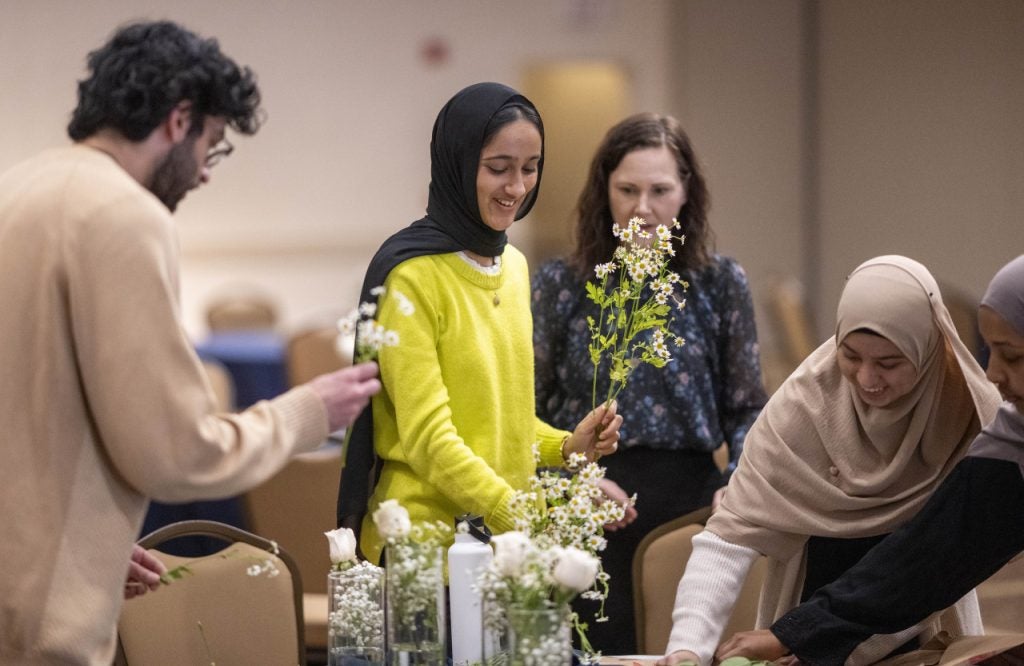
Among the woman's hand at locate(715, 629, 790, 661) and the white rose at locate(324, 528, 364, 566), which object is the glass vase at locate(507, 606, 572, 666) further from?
the woman's hand at locate(715, 629, 790, 661)

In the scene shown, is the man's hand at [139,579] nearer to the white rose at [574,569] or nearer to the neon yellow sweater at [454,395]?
the neon yellow sweater at [454,395]

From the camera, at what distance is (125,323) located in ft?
5.59

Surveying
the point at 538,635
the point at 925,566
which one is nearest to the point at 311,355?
the point at 925,566

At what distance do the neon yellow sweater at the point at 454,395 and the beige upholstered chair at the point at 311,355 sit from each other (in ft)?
13.6

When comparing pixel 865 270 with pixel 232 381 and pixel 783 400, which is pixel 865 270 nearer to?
pixel 783 400

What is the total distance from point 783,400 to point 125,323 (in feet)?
4.07

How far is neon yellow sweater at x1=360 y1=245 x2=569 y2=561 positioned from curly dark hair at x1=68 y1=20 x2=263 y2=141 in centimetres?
46

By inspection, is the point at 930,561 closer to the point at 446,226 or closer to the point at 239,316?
the point at 446,226

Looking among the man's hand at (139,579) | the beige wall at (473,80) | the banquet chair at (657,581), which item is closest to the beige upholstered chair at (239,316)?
the beige wall at (473,80)

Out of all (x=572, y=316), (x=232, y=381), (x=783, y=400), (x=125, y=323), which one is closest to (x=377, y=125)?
(x=232, y=381)

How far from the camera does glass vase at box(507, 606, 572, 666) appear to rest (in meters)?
1.77

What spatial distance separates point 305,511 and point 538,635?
2.22 meters

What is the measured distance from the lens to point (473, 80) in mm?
9602

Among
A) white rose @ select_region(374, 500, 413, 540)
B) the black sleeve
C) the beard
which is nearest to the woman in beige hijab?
the black sleeve
